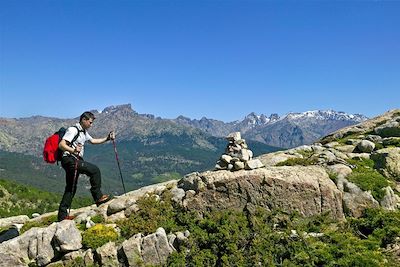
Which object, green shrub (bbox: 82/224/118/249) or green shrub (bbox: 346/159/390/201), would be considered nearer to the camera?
green shrub (bbox: 82/224/118/249)

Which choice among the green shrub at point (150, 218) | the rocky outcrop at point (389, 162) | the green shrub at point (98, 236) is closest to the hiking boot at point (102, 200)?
the green shrub at point (150, 218)

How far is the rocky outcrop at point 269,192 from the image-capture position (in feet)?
63.0

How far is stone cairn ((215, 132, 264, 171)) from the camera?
2067cm

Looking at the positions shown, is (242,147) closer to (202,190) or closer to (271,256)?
(202,190)

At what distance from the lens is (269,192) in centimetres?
1938

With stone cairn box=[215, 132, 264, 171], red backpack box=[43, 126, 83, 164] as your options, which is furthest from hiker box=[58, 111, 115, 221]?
stone cairn box=[215, 132, 264, 171]

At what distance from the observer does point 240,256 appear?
1627 cm

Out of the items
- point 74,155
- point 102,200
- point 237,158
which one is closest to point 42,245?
point 102,200

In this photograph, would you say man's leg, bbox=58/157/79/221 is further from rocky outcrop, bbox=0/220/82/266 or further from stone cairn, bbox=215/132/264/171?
stone cairn, bbox=215/132/264/171

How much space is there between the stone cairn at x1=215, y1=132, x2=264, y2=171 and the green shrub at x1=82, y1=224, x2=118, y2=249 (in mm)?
6763

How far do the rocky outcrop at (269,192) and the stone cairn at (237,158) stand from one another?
50 centimetres

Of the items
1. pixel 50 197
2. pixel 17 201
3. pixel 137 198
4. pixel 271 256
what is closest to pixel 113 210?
pixel 137 198

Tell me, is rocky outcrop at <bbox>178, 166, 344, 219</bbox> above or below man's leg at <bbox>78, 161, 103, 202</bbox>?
below

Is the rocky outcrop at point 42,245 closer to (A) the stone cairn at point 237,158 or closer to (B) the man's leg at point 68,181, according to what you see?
(B) the man's leg at point 68,181
